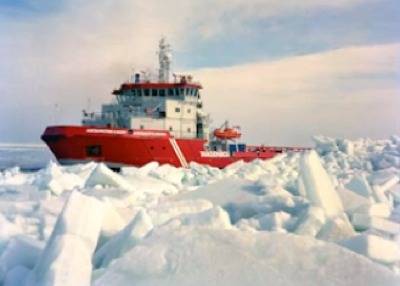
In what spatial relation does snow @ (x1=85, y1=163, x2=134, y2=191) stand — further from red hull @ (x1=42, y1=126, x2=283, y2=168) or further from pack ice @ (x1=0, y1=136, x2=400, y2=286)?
red hull @ (x1=42, y1=126, x2=283, y2=168)

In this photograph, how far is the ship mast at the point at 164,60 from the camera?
15.5 meters

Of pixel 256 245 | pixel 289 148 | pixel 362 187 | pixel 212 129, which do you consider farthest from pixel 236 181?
pixel 289 148

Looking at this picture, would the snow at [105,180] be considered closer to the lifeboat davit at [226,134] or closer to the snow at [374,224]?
the snow at [374,224]

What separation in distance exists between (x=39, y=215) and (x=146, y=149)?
31.5 ft

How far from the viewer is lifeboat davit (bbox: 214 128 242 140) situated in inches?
634

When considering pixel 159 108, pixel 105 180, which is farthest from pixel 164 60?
Answer: pixel 105 180

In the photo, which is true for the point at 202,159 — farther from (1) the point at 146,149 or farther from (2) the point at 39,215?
(2) the point at 39,215

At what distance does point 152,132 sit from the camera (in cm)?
1323

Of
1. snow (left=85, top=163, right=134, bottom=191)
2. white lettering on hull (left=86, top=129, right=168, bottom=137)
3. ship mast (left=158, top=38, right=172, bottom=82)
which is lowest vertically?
snow (left=85, top=163, right=134, bottom=191)

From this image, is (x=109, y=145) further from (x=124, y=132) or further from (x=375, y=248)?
(x=375, y=248)

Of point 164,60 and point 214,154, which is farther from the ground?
point 164,60

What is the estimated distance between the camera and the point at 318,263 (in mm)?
1939

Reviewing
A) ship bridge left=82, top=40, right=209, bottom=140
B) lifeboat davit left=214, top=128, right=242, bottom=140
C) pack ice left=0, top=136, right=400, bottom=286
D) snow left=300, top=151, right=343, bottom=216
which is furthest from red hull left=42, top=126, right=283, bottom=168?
snow left=300, top=151, right=343, bottom=216

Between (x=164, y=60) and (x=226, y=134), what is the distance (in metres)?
2.65
